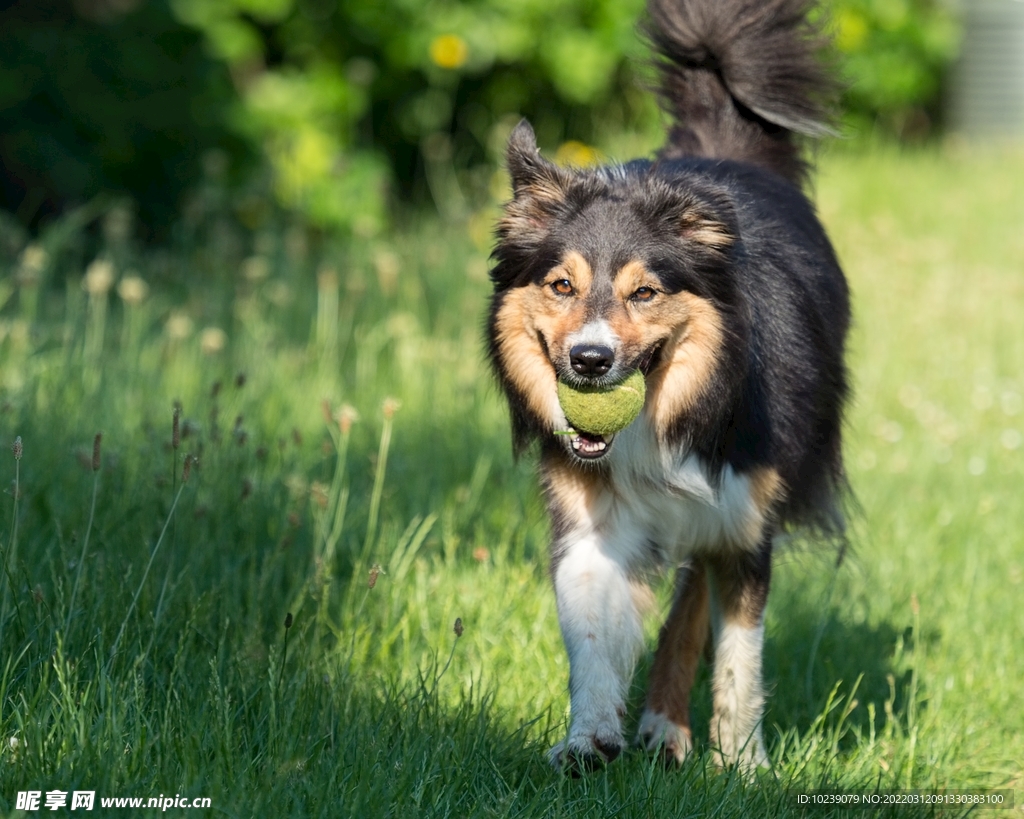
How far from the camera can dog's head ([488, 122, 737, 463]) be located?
11.0 ft

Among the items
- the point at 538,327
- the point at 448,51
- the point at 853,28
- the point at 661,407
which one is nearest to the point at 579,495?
the point at 661,407

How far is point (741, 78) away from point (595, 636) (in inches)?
93.7

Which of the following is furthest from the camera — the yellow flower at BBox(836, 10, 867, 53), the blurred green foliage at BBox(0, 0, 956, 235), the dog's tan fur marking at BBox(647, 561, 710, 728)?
the yellow flower at BBox(836, 10, 867, 53)

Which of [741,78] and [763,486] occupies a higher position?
[741,78]

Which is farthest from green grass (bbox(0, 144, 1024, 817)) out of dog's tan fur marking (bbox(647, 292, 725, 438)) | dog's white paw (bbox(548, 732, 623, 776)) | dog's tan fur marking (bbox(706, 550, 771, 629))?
dog's tan fur marking (bbox(647, 292, 725, 438))

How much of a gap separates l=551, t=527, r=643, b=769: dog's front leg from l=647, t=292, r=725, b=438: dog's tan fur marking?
17.8 inches

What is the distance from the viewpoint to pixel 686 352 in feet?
11.3

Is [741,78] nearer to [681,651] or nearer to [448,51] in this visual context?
[681,651]

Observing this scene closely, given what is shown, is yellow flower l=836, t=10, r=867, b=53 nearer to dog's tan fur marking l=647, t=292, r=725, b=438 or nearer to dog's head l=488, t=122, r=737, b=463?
dog's head l=488, t=122, r=737, b=463

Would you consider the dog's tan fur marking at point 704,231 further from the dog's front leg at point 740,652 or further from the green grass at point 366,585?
the green grass at point 366,585

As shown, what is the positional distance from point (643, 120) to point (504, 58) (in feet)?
4.64

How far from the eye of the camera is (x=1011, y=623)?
455cm

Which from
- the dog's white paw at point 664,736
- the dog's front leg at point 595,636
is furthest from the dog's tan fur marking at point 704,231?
the dog's white paw at point 664,736

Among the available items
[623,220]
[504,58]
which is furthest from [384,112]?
[623,220]
